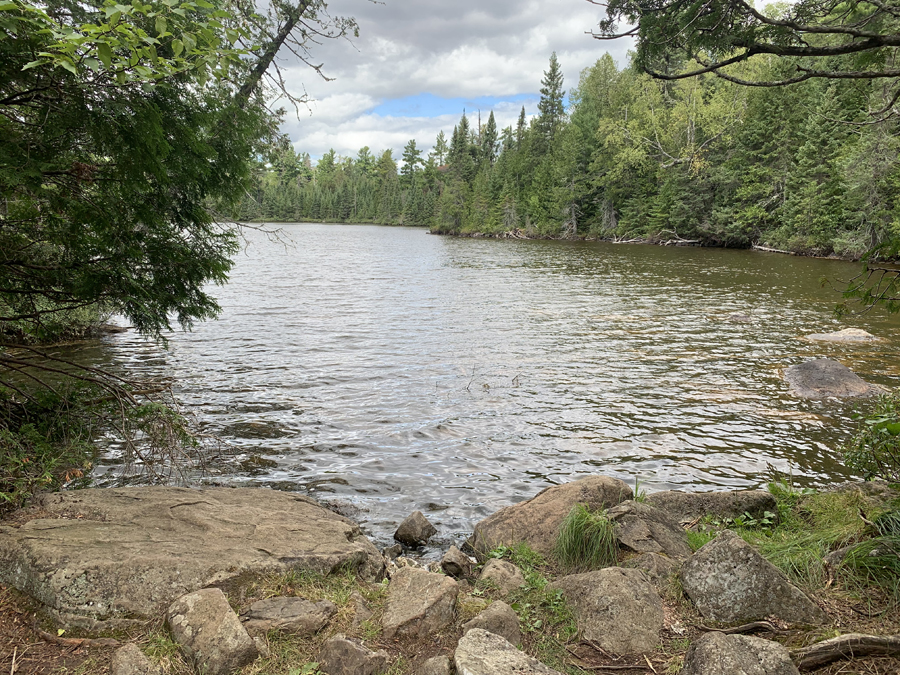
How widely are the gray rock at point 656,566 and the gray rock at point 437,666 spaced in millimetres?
1839

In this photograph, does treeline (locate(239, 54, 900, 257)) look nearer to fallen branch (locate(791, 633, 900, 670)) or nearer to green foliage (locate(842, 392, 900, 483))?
green foliage (locate(842, 392, 900, 483))

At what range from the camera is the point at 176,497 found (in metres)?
5.14

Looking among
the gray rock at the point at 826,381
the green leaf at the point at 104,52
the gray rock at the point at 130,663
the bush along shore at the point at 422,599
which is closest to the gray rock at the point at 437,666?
the bush along shore at the point at 422,599

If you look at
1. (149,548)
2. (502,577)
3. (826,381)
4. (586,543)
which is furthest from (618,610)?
(826,381)

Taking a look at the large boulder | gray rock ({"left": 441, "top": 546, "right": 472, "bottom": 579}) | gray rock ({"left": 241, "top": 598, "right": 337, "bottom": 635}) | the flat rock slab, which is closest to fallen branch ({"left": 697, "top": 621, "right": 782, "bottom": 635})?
the large boulder

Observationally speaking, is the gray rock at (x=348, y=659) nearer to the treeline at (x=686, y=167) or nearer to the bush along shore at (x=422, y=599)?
the bush along shore at (x=422, y=599)

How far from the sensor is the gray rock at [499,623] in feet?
11.3

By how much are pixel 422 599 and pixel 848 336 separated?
52.6 feet

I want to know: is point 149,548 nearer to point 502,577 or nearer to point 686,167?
point 502,577

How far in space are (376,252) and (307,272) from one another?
17.3m

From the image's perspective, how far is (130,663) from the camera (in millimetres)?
2803

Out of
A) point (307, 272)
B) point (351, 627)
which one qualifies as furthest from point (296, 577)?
point (307, 272)

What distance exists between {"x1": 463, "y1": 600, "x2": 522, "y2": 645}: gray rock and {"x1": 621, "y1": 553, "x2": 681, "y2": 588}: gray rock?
1.20m

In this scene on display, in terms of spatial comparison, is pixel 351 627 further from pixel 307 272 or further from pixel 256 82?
pixel 307 272
